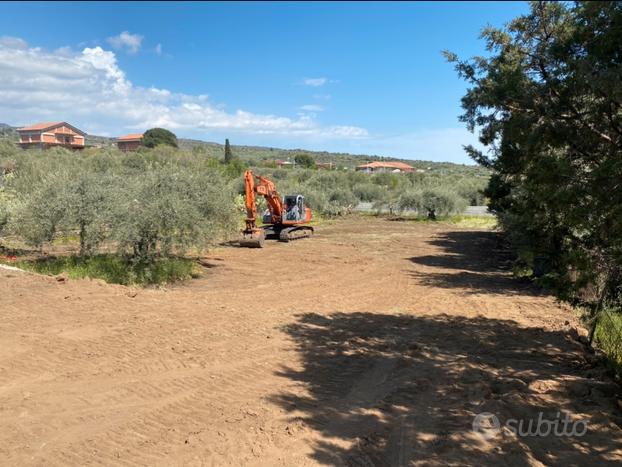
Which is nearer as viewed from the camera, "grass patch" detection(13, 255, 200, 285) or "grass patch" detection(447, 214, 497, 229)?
"grass patch" detection(13, 255, 200, 285)

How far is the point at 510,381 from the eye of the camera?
21.1 ft

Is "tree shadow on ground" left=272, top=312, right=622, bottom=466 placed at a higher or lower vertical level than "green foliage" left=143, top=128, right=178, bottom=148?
lower

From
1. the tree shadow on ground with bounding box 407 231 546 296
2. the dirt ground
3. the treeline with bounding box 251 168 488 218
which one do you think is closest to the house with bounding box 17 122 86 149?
the treeline with bounding box 251 168 488 218

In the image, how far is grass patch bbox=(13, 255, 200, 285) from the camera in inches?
523

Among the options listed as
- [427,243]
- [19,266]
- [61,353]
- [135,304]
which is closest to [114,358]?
[61,353]

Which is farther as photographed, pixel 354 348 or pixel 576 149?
pixel 354 348

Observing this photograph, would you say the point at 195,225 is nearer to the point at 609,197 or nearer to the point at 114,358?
the point at 114,358

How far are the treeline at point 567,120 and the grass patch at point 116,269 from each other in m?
10.1

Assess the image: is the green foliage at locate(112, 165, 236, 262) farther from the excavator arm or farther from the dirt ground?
the excavator arm

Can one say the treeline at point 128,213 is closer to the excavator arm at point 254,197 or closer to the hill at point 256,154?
the excavator arm at point 254,197

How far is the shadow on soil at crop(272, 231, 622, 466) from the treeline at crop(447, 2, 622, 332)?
1.40 meters

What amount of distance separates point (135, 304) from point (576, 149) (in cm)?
841

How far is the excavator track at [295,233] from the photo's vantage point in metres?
23.7

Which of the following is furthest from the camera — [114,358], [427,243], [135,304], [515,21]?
[427,243]
